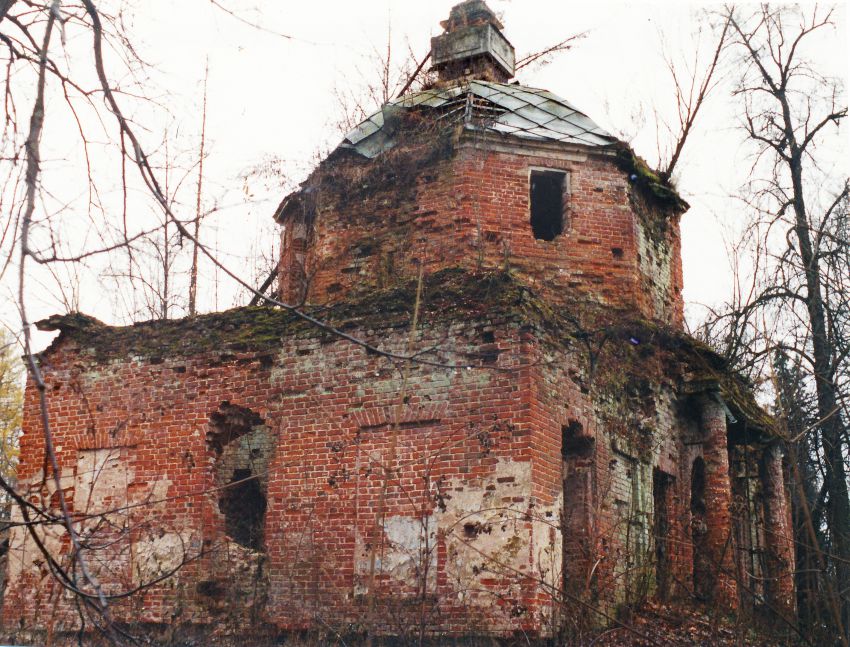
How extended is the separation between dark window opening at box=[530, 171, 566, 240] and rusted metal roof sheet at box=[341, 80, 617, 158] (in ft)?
1.82

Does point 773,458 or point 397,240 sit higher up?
point 397,240

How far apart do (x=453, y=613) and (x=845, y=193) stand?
754 centimetres

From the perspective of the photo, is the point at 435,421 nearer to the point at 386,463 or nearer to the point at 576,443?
the point at 386,463

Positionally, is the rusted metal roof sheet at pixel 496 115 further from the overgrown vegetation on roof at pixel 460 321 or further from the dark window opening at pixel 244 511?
the dark window opening at pixel 244 511

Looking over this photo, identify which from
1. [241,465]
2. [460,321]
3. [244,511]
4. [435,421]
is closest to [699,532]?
[435,421]

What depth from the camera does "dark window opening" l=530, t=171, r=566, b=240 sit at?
1238 cm

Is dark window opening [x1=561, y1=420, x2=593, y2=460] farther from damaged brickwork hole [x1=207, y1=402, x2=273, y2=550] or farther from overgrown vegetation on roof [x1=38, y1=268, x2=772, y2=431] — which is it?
damaged brickwork hole [x1=207, y1=402, x2=273, y2=550]

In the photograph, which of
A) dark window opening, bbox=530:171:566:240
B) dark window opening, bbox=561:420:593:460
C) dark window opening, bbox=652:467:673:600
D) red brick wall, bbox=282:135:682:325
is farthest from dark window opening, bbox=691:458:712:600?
dark window opening, bbox=530:171:566:240

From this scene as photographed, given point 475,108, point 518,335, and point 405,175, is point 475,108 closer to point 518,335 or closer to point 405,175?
point 405,175

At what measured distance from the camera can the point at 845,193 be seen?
1187 centimetres

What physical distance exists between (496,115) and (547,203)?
1.40 m

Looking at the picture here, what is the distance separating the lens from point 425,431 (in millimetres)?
9188

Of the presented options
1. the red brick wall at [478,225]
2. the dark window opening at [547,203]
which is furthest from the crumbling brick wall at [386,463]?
the dark window opening at [547,203]

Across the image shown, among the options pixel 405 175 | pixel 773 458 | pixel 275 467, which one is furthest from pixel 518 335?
pixel 773 458
